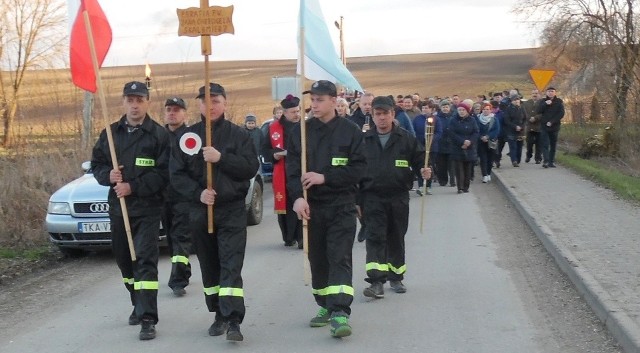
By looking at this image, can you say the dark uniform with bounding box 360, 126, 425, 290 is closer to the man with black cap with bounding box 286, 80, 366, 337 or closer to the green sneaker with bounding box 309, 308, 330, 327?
the green sneaker with bounding box 309, 308, 330, 327

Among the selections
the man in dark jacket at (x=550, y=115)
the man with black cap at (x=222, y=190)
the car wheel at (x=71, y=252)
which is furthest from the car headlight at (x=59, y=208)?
the man in dark jacket at (x=550, y=115)

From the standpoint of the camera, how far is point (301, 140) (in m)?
7.89

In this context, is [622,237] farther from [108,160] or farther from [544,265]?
[108,160]

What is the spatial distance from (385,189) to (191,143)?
97.8 inches

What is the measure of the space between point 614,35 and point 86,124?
17547 millimetres

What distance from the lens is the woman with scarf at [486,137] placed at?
71.3 feet

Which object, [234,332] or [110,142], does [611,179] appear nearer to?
[234,332]

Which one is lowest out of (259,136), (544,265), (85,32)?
(544,265)

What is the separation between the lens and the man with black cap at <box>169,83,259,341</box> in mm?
7559

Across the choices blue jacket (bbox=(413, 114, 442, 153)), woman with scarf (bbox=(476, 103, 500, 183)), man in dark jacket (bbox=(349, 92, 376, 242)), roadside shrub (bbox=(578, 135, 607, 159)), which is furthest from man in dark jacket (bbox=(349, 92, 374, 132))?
roadside shrub (bbox=(578, 135, 607, 159))

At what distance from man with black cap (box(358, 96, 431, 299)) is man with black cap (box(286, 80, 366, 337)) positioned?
137cm

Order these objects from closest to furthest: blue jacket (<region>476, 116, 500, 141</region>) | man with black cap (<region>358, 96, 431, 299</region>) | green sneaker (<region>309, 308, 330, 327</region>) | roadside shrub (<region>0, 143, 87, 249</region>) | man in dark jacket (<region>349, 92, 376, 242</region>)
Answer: green sneaker (<region>309, 308, 330, 327</region>) → man with black cap (<region>358, 96, 431, 299</region>) → roadside shrub (<region>0, 143, 87, 249</region>) → man in dark jacket (<region>349, 92, 376, 242</region>) → blue jacket (<region>476, 116, 500, 141</region>)

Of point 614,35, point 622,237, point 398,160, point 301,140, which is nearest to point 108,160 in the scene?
point 301,140

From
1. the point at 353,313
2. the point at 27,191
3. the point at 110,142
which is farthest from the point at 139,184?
the point at 27,191
